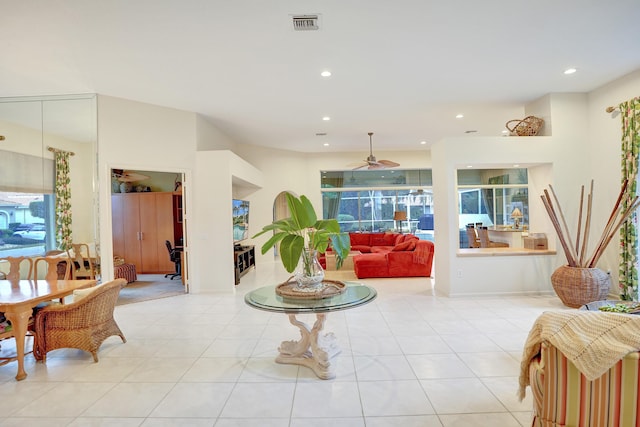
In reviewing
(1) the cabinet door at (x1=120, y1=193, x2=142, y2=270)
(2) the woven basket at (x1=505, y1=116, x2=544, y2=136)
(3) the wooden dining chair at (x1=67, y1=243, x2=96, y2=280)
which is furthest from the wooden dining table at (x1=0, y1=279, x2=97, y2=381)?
(2) the woven basket at (x1=505, y1=116, x2=544, y2=136)

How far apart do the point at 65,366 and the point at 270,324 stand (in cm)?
207

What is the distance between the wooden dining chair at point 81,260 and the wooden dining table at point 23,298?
4.59 feet

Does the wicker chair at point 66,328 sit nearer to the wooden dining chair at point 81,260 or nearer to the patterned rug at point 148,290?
the wooden dining chair at point 81,260

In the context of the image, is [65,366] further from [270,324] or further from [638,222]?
[638,222]

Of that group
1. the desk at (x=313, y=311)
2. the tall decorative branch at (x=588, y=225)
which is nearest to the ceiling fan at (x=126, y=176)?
the desk at (x=313, y=311)

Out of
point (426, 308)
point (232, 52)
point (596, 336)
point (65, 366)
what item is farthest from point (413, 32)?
point (65, 366)

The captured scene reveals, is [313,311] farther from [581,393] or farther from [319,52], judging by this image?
[319,52]

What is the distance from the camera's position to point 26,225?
505 cm

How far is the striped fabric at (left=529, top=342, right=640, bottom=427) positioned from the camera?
147cm

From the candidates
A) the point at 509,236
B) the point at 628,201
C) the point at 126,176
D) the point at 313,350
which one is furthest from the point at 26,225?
the point at 509,236

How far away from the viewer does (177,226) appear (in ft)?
26.9

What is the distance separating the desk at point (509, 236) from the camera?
630 cm

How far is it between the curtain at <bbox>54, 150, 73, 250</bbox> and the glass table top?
3.97 meters

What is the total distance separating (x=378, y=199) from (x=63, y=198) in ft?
25.6
